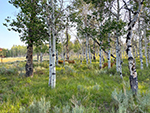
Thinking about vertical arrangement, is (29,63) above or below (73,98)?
above

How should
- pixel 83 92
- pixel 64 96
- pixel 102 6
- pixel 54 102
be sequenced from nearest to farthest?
pixel 54 102 < pixel 64 96 < pixel 83 92 < pixel 102 6

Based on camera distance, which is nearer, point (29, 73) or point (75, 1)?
point (75, 1)

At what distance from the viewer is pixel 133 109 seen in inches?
131

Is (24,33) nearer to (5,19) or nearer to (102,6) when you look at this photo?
(5,19)

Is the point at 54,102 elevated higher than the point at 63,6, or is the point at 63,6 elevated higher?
the point at 63,6

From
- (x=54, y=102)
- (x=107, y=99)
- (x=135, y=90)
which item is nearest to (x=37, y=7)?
→ (x=54, y=102)

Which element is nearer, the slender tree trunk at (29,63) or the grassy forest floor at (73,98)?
the grassy forest floor at (73,98)

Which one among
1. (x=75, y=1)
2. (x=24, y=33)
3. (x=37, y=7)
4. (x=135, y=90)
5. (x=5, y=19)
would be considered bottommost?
(x=135, y=90)

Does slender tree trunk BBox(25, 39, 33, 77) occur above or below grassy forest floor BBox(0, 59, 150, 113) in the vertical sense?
above

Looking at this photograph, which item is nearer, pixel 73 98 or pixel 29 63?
pixel 73 98

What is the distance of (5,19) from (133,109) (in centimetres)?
962

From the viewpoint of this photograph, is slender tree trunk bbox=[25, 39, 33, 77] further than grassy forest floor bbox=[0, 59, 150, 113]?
Yes

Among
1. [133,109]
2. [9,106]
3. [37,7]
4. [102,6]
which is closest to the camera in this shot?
[133,109]

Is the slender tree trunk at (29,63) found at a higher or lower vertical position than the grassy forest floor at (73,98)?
higher
